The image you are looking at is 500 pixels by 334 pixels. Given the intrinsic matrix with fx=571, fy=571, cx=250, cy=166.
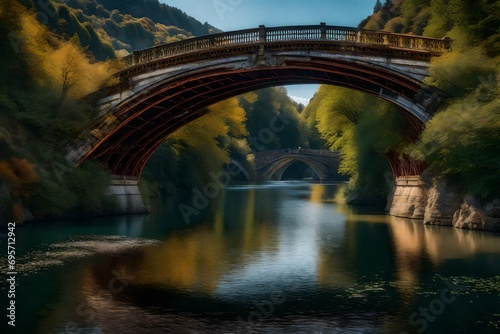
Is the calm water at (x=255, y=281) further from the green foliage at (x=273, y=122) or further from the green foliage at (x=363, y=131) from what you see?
the green foliage at (x=273, y=122)

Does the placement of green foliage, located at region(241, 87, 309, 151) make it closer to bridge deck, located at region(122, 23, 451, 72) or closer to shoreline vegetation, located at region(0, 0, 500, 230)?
shoreline vegetation, located at region(0, 0, 500, 230)

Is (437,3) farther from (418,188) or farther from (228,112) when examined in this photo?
(228,112)

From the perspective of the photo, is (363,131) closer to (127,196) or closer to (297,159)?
(127,196)

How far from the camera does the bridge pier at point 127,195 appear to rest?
45219 mm

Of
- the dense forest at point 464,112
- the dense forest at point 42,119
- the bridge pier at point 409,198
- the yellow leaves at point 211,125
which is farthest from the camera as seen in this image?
the yellow leaves at point 211,125

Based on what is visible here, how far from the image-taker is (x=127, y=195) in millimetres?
47125

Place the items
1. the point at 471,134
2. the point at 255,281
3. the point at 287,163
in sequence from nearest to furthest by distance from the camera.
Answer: the point at 255,281, the point at 471,134, the point at 287,163

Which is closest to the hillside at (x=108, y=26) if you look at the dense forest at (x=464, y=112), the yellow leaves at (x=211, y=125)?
the yellow leaves at (x=211, y=125)

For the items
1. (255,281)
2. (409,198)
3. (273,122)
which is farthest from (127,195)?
(273,122)

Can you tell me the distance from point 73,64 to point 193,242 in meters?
19.7

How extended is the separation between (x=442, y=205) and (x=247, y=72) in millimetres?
16097

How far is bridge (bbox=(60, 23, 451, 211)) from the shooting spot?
115ft

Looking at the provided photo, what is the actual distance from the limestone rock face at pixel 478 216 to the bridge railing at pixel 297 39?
939 cm

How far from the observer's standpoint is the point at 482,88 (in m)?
30.1
